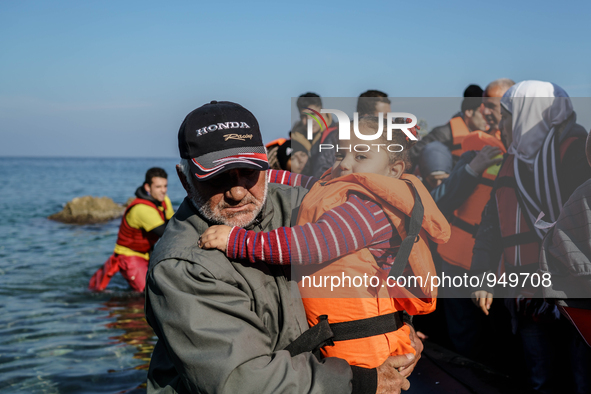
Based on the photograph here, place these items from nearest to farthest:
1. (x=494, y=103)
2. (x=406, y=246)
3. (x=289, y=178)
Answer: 1. (x=406, y=246)
2. (x=289, y=178)
3. (x=494, y=103)

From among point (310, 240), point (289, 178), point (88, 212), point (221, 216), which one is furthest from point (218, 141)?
point (88, 212)

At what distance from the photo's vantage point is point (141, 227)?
8602 millimetres

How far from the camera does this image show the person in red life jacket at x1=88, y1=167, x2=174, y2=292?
8.49 meters

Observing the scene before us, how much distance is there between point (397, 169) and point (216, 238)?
92 cm

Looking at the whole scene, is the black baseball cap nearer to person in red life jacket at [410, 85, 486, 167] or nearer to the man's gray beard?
the man's gray beard

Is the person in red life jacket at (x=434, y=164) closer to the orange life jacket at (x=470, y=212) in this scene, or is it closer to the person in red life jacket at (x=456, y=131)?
the person in red life jacket at (x=456, y=131)

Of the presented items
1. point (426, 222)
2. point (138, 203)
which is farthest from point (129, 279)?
point (426, 222)

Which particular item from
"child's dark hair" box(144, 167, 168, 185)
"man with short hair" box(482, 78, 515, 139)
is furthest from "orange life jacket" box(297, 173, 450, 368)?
"child's dark hair" box(144, 167, 168, 185)

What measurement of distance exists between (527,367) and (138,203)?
6.74m

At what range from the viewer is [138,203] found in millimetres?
8555

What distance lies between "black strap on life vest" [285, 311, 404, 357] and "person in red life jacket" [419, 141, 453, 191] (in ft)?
3.51

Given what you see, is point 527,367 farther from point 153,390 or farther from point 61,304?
point 61,304

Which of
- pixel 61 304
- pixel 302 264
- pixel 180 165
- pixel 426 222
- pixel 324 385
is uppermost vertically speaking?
pixel 180 165

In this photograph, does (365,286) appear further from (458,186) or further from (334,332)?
(458,186)
